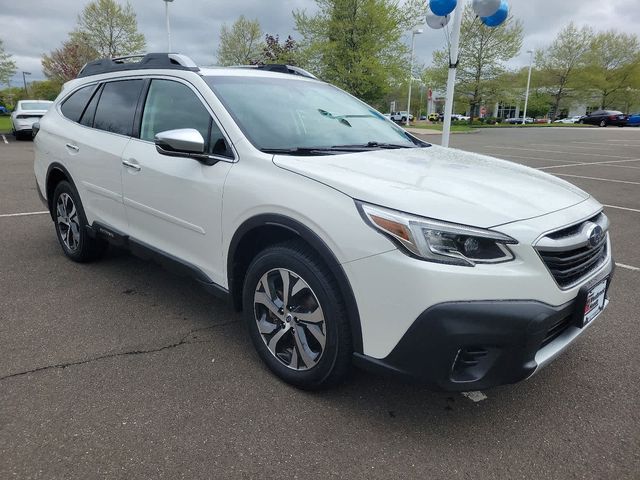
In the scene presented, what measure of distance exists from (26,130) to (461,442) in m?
20.3

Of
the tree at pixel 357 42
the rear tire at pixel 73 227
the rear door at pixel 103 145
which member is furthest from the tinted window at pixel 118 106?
the tree at pixel 357 42

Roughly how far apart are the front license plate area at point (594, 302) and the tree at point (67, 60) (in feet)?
139

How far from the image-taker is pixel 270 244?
2.75 metres

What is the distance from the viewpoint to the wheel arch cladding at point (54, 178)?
4.42 m

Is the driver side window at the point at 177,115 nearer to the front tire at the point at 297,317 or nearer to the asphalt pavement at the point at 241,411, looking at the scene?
the front tire at the point at 297,317

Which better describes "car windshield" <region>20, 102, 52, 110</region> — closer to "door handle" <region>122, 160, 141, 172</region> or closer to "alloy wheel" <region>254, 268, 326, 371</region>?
"door handle" <region>122, 160, 141, 172</region>

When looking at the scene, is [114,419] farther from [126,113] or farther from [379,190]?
[126,113]

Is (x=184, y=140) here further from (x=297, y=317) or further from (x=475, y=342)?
(x=475, y=342)

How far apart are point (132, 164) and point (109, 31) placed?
43.0 meters

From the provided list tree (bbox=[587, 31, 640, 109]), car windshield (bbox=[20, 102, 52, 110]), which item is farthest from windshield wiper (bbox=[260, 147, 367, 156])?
tree (bbox=[587, 31, 640, 109])

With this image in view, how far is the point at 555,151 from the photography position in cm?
1869

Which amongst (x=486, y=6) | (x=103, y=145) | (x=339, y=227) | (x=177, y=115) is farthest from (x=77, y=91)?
(x=486, y=6)

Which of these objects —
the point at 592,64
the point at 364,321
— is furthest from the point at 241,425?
the point at 592,64

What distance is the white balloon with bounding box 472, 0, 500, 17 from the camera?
28.1ft
